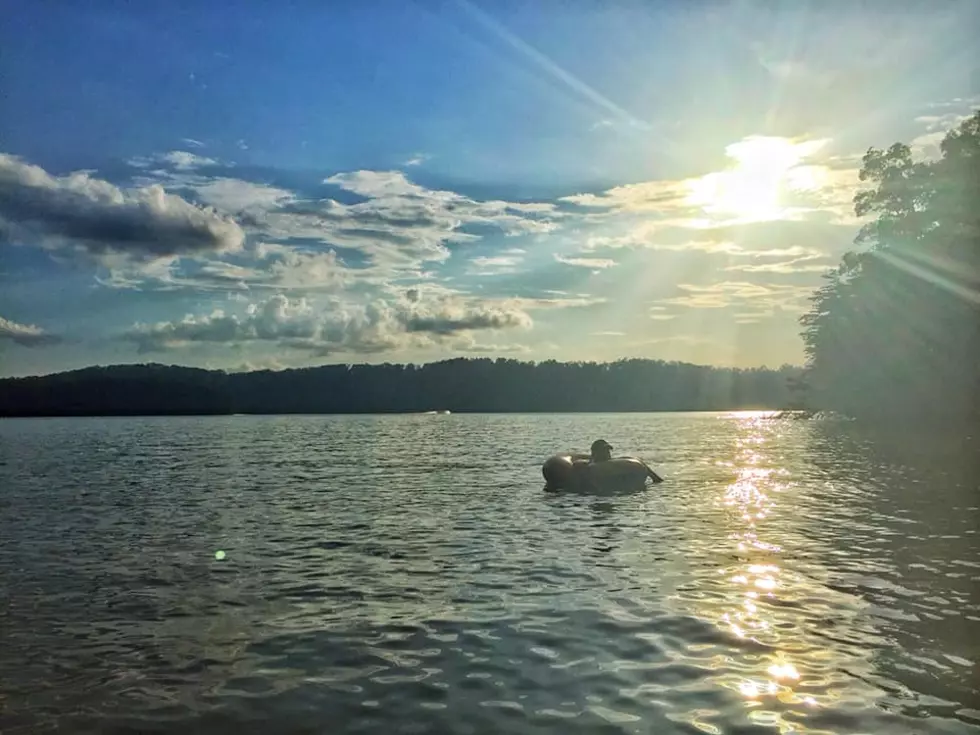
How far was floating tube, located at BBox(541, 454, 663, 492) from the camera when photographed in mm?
31734

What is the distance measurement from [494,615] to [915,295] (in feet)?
218

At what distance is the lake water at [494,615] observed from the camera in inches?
369

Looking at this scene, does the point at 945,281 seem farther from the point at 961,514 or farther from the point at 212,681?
the point at 212,681

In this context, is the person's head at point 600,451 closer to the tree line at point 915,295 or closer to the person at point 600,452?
the person at point 600,452

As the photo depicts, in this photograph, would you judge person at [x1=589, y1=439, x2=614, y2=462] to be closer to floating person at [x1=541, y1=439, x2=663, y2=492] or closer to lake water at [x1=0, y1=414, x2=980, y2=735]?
floating person at [x1=541, y1=439, x2=663, y2=492]

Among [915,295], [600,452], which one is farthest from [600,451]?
[915,295]

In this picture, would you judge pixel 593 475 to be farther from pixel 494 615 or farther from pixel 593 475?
pixel 494 615

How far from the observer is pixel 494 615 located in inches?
524

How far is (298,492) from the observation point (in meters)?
33.0

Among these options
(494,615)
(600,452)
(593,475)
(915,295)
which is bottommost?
(494,615)

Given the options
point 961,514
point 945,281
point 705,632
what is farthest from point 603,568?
point 945,281

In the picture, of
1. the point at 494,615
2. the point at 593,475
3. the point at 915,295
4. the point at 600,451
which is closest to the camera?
the point at 494,615

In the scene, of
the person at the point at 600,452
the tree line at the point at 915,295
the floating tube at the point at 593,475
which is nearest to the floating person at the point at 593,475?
the floating tube at the point at 593,475

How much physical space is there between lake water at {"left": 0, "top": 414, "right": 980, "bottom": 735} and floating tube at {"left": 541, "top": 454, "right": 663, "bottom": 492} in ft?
6.62
